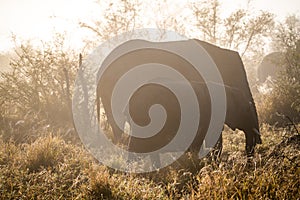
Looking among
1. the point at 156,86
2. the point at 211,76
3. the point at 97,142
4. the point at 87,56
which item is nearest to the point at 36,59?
the point at 87,56

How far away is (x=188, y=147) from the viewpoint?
6973mm

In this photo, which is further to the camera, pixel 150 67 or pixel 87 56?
pixel 87 56

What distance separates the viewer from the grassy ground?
169 inches

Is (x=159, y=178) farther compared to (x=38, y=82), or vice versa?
(x=38, y=82)

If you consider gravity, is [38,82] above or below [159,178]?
above

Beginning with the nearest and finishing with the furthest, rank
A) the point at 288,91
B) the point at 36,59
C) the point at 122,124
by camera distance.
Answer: the point at 122,124 < the point at 288,91 < the point at 36,59

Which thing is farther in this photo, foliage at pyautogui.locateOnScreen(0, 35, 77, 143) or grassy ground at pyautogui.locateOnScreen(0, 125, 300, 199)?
foliage at pyautogui.locateOnScreen(0, 35, 77, 143)

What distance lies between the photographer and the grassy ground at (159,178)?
4.29 m

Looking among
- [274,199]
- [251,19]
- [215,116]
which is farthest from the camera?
[251,19]

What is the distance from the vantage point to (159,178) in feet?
21.0

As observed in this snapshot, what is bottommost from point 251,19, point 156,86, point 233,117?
point 233,117

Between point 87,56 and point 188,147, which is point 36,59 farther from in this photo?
point 188,147

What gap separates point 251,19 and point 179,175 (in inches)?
675

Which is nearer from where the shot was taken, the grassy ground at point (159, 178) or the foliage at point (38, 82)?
the grassy ground at point (159, 178)
